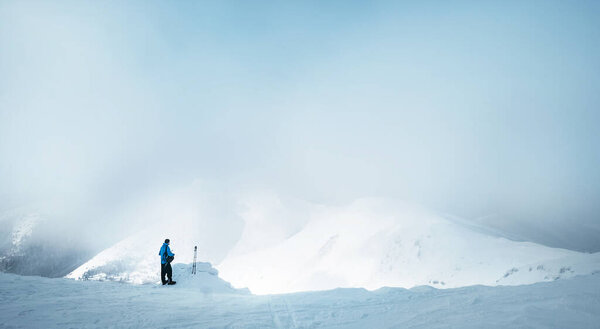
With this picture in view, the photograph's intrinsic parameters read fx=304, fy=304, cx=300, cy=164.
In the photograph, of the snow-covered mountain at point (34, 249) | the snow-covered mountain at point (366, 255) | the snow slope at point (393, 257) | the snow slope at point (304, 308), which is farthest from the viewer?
the snow-covered mountain at point (34, 249)

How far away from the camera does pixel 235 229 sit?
2331 inches

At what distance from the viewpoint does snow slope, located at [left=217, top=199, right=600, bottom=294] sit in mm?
18773

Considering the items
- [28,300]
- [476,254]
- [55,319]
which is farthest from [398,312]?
[476,254]

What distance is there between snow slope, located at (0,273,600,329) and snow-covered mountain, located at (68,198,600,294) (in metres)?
7.98

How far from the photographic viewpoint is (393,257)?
29.1 m

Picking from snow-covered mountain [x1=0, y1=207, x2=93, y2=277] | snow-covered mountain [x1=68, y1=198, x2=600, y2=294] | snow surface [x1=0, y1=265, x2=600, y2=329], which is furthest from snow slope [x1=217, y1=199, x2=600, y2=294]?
snow-covered mountain [x1=0, y1=207, x2=93, y2=277]

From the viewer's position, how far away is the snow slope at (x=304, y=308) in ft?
15.8

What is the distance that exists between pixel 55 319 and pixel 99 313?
0.82 m

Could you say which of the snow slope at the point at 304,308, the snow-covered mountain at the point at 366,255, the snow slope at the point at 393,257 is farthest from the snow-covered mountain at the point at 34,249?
the snow slope at the point at 304,308

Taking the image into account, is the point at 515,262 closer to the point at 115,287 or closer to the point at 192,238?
the point at 115,287

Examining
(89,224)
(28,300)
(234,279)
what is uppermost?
(89,224)

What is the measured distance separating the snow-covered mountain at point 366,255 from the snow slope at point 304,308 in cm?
798

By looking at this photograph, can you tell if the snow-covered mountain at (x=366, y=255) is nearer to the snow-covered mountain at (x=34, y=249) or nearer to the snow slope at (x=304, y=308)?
the snow slope at (x=304, y=308)

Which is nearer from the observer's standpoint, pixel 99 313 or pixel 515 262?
pixel 99 313
